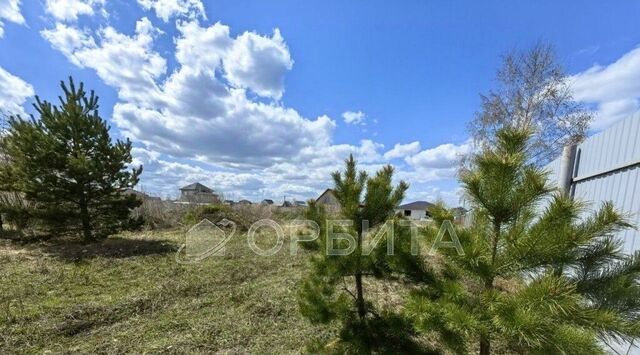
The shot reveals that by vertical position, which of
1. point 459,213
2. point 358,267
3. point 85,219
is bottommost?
point 85,219

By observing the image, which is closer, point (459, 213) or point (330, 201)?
point (459, 213)

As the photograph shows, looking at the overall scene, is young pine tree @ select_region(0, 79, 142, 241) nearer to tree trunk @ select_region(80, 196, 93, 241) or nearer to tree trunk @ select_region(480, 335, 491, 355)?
tree trunk @ select_region(80, 196, 93, 241)

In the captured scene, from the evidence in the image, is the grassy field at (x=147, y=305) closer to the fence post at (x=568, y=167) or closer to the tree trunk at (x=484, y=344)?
the tree trunk at (x=484, y=344)

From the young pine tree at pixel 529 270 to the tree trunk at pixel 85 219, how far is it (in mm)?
8182

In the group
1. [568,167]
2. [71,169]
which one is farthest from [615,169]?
[71,169]

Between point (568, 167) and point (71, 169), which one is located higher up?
point (568, 167)

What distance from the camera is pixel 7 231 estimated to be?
8359 mm

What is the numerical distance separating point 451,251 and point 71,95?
8687 mm

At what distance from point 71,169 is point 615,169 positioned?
349 inches

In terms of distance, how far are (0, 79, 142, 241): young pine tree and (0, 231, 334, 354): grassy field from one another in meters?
1.20

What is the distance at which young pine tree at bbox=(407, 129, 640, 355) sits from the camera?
4.55ft

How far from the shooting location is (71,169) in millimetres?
6992

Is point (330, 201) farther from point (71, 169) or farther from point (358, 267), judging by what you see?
point (71, 169)

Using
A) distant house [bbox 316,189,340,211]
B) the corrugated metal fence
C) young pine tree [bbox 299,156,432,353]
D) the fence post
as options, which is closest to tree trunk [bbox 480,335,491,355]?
young pine tree [bbox 299,156,432,353]
